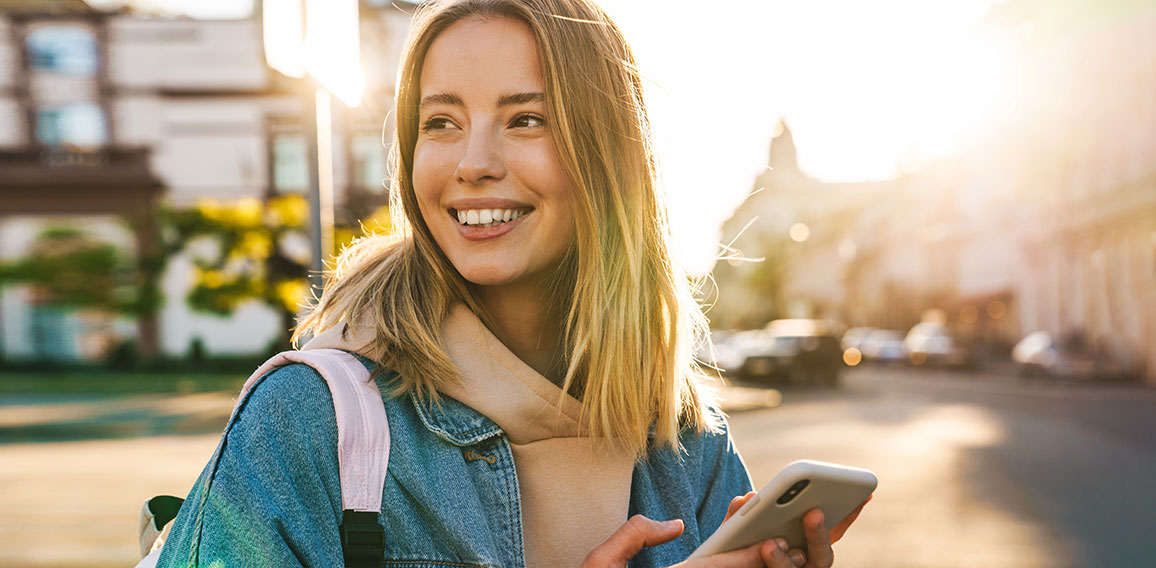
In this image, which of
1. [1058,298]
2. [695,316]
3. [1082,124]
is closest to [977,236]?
[1058,298]

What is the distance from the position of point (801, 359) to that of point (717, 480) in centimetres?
2230

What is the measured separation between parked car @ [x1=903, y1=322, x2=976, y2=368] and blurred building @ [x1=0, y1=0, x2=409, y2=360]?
21586 mm

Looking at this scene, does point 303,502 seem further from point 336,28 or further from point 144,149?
point 144,149

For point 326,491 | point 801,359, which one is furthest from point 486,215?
point 801,359

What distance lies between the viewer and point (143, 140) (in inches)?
1227

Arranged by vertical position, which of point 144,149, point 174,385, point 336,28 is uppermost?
point 144,149

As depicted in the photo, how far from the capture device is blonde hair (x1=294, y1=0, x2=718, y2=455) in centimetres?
174

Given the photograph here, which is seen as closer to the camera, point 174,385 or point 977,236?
point 174,385

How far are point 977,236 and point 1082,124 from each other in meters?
14.2

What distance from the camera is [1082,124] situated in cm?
3031

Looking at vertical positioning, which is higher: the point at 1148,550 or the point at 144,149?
the point at 144,149

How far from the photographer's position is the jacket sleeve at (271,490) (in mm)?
1254

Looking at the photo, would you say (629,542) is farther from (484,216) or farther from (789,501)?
(484,216)

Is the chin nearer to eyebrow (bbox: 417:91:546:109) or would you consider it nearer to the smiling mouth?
the smiling mouth
